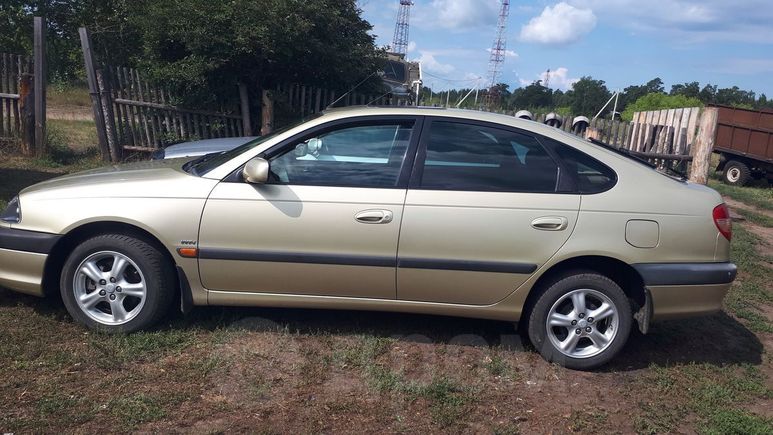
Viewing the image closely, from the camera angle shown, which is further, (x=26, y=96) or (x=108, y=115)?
(x=108, y=115)

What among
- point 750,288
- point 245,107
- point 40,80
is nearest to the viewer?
point 750,288

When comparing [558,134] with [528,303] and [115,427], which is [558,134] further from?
[115,427]

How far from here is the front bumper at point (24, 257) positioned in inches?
165

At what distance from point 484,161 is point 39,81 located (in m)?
8.59

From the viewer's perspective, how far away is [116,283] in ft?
13.9

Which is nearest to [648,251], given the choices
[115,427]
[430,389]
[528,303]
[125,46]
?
[528,303]

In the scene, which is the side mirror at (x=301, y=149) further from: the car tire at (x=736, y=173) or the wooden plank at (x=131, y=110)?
the car tire at (x=736, y=173)

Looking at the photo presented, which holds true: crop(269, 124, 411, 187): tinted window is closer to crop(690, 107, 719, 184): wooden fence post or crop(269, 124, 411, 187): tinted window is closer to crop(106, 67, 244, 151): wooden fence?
crop(106, 67, 244, 151): wooden fence

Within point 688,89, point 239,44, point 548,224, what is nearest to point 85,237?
point 548,224

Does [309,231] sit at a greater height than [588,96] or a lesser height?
lesser

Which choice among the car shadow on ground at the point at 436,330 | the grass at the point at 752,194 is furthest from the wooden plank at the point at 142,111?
the grass at the point at 752,194

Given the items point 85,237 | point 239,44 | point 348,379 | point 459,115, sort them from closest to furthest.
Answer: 1. point 348,379
2. point 85,237
3. point 459,115
4. point 239,44

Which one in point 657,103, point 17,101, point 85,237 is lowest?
point 85,237

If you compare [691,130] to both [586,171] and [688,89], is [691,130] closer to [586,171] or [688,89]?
[586,171]
